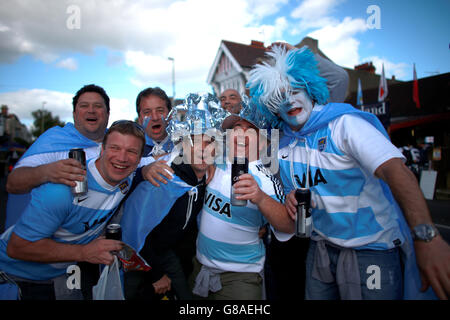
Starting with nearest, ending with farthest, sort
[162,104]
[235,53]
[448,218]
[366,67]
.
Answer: [162,104] → [448,218] → [235,53] → [366,67]

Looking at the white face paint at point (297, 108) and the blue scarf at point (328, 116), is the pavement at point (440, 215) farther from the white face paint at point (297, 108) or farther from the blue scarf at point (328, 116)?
the white face paint at point (297, 108)

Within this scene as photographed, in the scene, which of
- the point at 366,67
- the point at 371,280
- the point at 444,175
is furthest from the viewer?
the point at 366,67

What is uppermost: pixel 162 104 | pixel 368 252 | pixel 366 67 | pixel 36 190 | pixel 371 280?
pixel 366 67

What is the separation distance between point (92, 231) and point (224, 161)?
3.84 feet

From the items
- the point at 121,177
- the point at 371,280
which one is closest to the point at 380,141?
the point at 371,280

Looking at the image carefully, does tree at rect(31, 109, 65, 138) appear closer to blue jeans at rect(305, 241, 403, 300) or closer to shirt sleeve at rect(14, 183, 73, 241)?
shirt sleeve at rect(14, 183, 73, 241)

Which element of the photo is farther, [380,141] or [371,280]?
[371,280]

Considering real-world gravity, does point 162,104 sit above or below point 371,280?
above

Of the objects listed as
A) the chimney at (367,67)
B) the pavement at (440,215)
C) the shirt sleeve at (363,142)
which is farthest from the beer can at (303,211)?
the chimney at (367,67)

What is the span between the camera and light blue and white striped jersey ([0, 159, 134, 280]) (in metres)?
1.78

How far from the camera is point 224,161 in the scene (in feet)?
7.39

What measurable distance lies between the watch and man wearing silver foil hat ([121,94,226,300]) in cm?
143

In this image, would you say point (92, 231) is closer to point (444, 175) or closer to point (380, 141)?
point (380, 141)

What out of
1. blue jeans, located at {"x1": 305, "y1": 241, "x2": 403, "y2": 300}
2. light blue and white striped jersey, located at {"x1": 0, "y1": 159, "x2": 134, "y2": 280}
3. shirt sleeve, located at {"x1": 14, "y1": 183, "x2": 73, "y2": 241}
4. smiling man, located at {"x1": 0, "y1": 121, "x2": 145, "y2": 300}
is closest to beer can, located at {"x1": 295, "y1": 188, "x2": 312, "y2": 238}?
blue jeans, located at {"x1": 305, "y1": 241, "x2": 403, "y2": 300}
